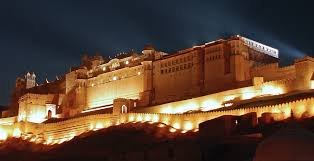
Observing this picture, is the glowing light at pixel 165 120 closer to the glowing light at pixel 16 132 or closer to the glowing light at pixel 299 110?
the glowing light at pixel 299 110

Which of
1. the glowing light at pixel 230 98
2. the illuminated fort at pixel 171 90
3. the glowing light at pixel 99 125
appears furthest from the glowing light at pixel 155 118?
the glowing light at pixel 99 125

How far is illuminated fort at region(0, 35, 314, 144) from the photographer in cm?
4972

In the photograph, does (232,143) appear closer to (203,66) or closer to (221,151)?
(221,151)

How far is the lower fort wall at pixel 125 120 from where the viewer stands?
40.9m

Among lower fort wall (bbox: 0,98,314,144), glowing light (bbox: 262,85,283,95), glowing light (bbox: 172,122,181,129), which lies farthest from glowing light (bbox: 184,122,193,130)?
glowing light (bbox: 262,85,283,95)

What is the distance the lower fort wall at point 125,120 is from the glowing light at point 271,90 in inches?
285

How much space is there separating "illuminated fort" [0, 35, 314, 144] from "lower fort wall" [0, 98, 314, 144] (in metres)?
0.08

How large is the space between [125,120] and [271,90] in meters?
15.9

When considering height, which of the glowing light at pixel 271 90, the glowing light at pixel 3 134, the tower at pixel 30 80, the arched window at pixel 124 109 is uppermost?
the tower at pixel 30 80

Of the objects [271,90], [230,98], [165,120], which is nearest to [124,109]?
[165,120]

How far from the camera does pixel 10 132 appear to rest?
66.4 m

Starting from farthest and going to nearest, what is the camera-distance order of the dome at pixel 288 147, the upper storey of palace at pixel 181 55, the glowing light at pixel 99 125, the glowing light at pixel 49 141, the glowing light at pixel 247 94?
the glowing light at pixel 49 141 → the upper storey of palace at pixel 181 55 → the glowing light at pixel 99 125 → the glowing light at pixel 247 94 → the dome at pixel 288 147

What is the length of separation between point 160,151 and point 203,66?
30901 mm

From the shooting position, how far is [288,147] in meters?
12.3
